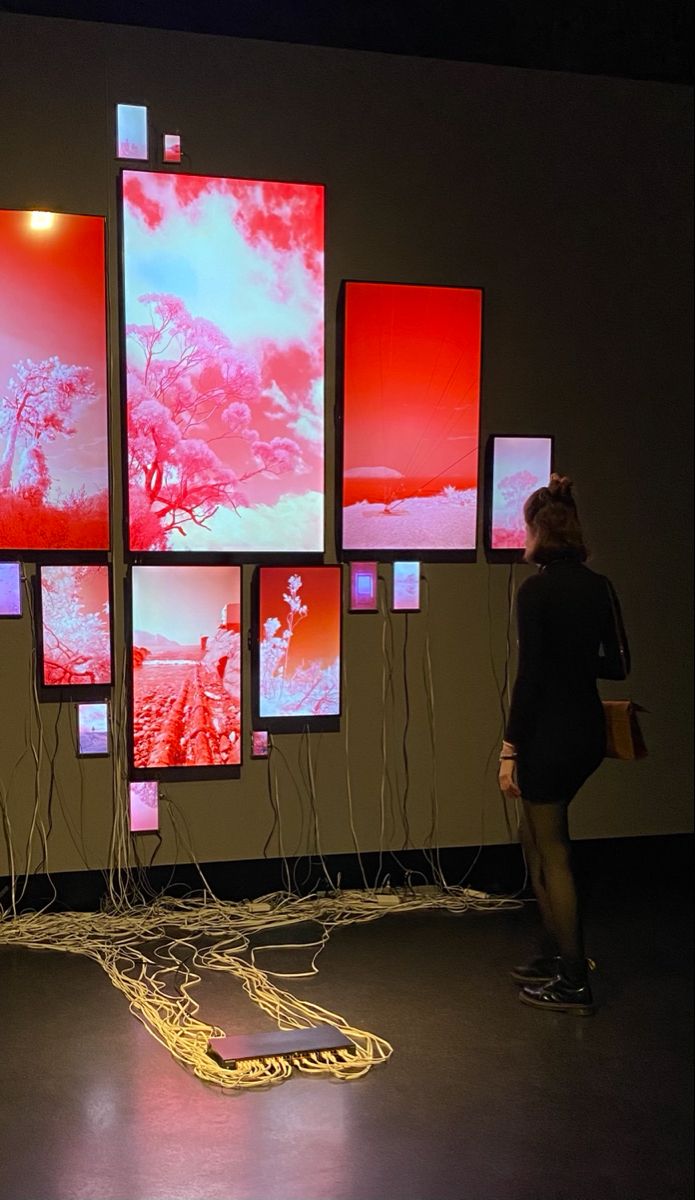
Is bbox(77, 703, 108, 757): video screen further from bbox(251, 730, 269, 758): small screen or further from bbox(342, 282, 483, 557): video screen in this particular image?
bbox(342, 282, 483, 557): video screen

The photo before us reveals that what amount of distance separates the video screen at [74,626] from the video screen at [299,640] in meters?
0.56

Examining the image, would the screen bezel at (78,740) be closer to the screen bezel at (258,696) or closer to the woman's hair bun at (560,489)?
the screen bezel at (258,696)

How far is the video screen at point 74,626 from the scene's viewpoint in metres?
3.91

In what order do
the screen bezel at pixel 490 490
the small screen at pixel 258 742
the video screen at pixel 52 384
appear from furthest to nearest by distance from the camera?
the screen bezel at pixel 490 490 < the small screen at pixel 258 742 < the video screen at pixel 52 384

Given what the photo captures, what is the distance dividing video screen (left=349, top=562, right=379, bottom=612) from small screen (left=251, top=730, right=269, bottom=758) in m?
0.57

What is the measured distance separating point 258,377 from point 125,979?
207cm

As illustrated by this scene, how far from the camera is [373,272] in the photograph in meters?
4.15

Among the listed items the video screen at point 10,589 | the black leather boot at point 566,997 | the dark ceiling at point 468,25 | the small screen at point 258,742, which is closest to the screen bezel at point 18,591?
the video screen at point 10,589

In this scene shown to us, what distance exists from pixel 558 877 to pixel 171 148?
2.75m

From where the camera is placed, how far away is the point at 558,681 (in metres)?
3.13

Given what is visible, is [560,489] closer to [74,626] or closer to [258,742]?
[258,742]

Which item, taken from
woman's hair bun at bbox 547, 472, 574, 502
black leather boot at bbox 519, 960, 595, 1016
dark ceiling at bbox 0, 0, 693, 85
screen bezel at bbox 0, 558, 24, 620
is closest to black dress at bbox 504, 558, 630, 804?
woman's hair bun at bbox 547, 472, 574, 502

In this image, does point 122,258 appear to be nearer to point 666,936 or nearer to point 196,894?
point 196,894

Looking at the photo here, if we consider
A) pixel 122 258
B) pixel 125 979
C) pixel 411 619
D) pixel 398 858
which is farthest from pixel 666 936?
pixel 122 258
